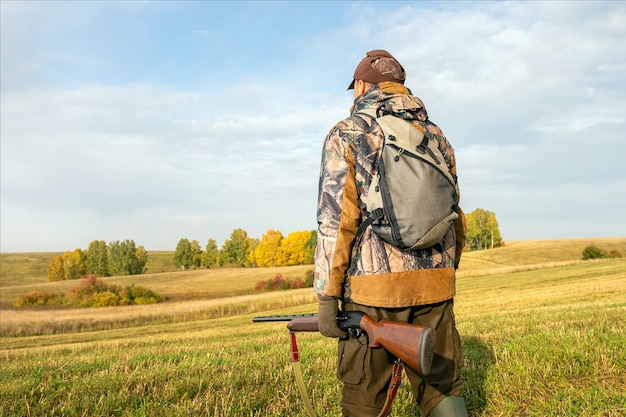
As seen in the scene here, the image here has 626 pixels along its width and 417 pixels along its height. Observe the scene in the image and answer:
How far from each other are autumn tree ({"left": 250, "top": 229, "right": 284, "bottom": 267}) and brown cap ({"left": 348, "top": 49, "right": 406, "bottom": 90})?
96684 mm

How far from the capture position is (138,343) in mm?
A: 14758

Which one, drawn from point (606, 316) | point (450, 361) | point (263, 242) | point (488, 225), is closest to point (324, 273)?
point (450, 361)

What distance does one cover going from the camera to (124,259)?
103688 millimetres

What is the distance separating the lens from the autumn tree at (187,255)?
112 meters

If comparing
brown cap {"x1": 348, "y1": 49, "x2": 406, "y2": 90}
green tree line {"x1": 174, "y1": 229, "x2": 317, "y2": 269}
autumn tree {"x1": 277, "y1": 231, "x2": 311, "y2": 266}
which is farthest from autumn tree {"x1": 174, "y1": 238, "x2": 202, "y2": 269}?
brown cap {"x1": 348, "y1": 49, "x2": 406, "y2": 90}

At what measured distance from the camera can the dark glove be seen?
3293mm

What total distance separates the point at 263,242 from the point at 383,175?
329 feet

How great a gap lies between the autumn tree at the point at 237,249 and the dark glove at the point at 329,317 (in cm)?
10364

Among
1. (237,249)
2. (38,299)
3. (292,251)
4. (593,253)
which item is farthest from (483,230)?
(38,299)

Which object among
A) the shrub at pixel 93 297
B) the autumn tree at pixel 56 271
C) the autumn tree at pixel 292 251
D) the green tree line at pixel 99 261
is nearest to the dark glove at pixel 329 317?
the shrub at pixel 93 297

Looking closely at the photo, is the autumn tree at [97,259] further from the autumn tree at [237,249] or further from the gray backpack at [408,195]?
the gray backpack at [408,195]

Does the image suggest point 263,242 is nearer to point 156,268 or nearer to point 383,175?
point 156,268

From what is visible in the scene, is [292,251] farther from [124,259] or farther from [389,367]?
[389,367]

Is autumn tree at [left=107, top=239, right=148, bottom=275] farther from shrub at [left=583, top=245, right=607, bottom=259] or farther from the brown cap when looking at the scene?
the brown cap
